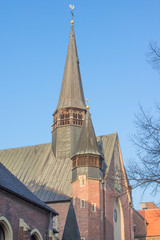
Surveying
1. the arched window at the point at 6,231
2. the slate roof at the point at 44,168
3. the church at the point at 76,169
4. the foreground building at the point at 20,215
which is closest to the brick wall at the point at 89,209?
the church at the point at 76,169

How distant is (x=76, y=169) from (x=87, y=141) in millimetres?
3105

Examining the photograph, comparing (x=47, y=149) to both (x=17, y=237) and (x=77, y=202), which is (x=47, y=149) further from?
(x=17, y=237)

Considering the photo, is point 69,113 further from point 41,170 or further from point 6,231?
point 6,231

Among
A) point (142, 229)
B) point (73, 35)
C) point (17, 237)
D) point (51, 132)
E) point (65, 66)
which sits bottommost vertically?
point (17, 237)

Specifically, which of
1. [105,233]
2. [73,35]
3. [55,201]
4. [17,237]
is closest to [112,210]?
[105,233]

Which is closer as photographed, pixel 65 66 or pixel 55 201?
pixel 55 201

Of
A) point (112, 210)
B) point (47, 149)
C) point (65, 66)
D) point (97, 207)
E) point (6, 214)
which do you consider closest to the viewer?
point (6, 214)

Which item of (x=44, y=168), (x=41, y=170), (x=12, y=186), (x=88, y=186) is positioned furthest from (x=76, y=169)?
(x=12, y=186)

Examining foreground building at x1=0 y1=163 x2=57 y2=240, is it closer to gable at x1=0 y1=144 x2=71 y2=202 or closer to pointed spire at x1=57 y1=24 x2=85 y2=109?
gable at x1=0 y1=144 x2=71 y2=202

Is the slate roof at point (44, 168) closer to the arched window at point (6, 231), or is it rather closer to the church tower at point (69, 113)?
the church tower at point (69, 113)

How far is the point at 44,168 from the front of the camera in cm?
4534

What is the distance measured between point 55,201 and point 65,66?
19.5m

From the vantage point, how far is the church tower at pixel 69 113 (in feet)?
150

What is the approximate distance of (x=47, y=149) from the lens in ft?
159
